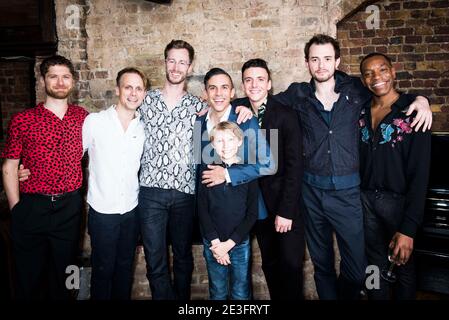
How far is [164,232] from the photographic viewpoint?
2420 mm

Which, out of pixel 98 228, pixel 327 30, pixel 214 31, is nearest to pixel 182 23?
pixel 214 31

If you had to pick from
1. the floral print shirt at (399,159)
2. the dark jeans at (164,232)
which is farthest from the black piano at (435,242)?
the dark jeans at (164,232)

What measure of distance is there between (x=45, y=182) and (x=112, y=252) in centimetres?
66

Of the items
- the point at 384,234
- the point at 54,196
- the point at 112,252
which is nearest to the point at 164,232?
the point at 112,252

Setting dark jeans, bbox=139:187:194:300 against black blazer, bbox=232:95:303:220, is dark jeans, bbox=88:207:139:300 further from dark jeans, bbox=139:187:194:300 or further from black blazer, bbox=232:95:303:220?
black blazer, bbox=232:95:303:220

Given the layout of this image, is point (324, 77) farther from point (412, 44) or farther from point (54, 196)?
point (412, 44)

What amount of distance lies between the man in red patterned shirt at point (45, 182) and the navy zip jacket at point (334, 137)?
5.36 feet

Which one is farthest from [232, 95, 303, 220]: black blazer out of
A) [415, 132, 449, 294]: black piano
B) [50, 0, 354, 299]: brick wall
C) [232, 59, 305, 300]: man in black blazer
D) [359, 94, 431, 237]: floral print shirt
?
[415, 132, 449, 294]: black piano

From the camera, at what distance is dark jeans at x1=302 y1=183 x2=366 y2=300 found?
2.27 m

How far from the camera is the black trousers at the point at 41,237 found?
7.32 feet

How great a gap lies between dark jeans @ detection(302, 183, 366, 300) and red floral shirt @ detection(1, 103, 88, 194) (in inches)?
66.6

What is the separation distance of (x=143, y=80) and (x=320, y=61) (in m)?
1.26

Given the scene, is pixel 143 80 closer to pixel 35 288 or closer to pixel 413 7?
pixel 35 288

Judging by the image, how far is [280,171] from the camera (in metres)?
2.24
